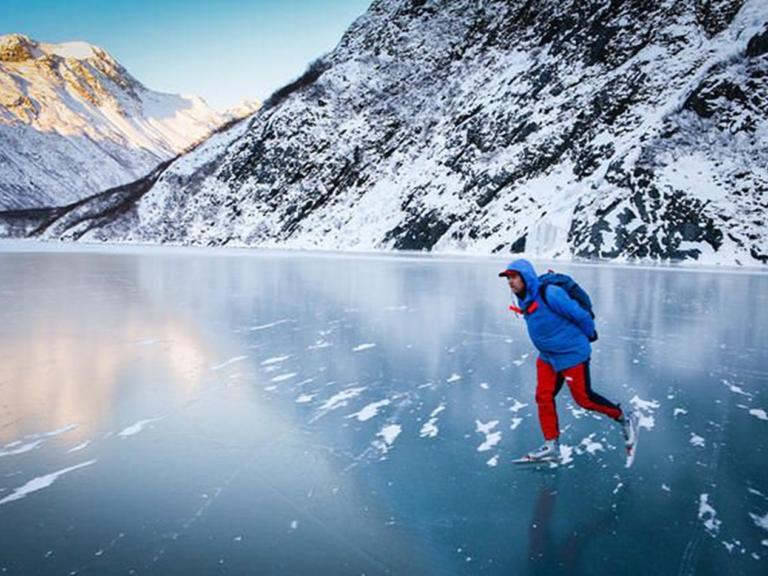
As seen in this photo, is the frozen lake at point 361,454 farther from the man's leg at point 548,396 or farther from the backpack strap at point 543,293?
the backpack strap at point 543,293

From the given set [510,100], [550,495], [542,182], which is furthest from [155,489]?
[510,100]

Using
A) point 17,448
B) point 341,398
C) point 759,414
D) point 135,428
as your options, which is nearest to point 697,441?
point 759,414

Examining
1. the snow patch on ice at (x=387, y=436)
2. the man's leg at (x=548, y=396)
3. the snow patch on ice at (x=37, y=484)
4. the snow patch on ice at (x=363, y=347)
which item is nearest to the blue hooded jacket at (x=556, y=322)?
the man's leg at (x=548, y=396)

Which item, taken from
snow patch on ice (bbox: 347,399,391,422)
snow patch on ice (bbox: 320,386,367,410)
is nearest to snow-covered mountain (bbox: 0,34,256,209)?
snow patch on ice (bbox: 320,386,367,410)

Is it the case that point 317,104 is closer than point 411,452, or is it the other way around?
point 411,452

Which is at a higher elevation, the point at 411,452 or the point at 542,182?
the point at 542,182

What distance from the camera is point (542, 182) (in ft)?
128

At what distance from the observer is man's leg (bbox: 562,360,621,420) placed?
4281 mm

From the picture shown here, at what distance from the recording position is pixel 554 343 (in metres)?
4.21

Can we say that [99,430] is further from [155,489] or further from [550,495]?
[550,495]

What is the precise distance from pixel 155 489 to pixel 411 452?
195 centimetres

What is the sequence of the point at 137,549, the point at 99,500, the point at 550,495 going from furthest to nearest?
the point at 550,495, the point at 99,500, the point at 137,549

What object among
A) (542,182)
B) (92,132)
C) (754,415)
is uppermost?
(92,132)

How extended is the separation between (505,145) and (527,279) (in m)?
42.6
